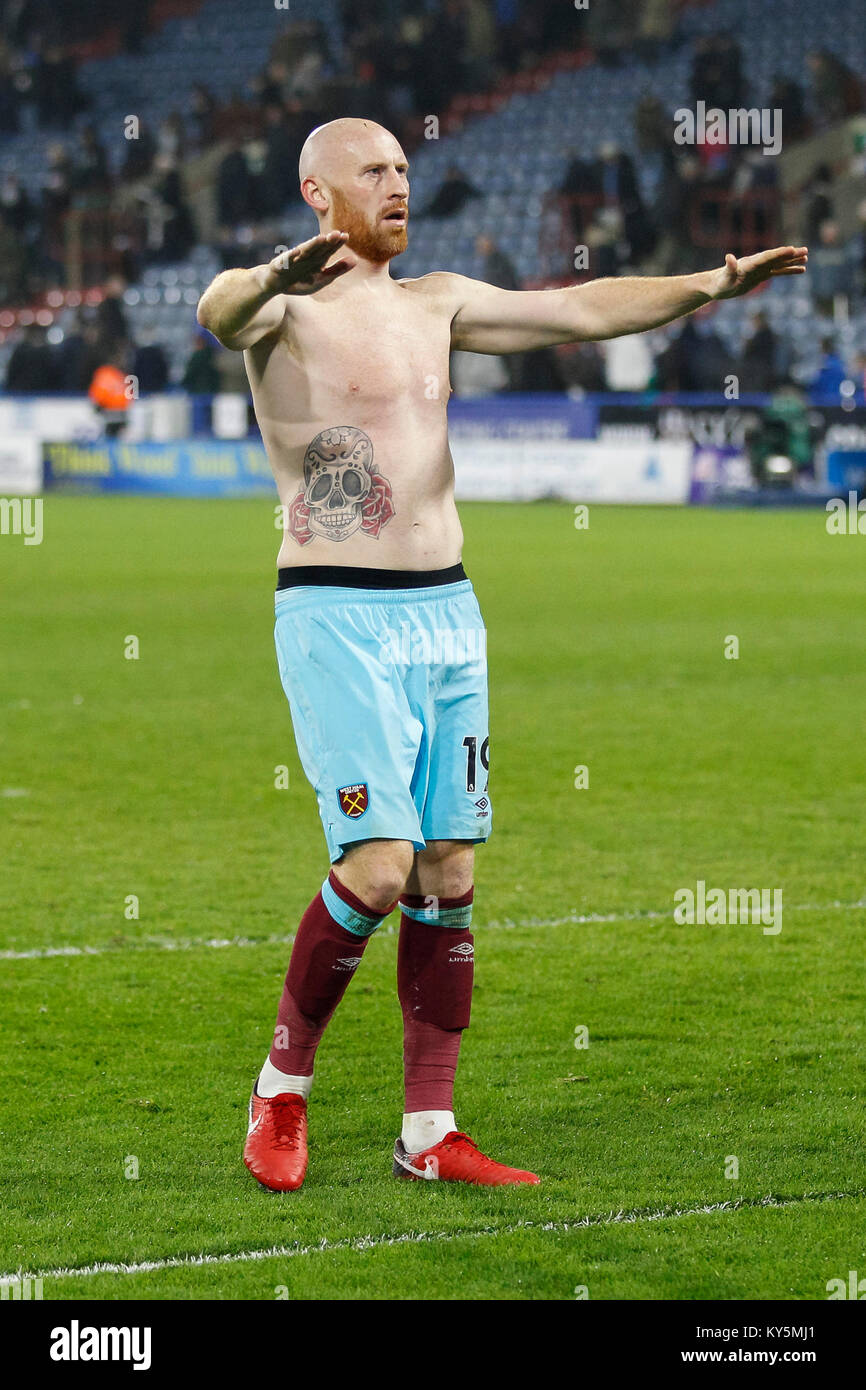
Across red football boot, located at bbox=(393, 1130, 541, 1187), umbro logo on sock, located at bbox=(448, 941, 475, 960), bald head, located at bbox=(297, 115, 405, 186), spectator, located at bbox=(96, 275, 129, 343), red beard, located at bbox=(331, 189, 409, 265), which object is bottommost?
red football boot, located at bbox=(393, 1130, 541, 1187)

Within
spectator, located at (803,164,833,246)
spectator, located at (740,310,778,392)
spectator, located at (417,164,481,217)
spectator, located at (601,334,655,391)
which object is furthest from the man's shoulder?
spectator, located at (417,164,481,217)

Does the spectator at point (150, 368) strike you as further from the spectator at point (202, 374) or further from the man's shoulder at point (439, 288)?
the man's shoulder at point (439, 288)

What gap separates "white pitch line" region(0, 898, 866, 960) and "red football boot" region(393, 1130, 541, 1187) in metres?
1.87

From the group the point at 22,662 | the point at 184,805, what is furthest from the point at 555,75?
the point at 184,805

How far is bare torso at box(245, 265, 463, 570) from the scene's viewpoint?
395 cm

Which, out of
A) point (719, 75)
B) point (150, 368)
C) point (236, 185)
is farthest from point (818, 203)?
point (150, 368)

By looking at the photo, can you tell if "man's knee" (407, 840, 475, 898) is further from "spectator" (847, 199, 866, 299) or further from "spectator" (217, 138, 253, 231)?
"spectator" (217, 138, 253, 231)

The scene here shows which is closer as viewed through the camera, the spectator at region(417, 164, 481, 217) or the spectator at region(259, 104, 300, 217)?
the spectator at region(259, 104, 300, 217)

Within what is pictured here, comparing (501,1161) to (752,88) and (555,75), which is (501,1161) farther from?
(555,75)

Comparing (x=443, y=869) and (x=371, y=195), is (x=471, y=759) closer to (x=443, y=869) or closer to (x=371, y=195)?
(x=443, y=869)

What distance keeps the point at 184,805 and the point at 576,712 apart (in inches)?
116

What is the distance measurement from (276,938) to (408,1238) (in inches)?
91.6

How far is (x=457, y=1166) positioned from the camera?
3887 millimetres
